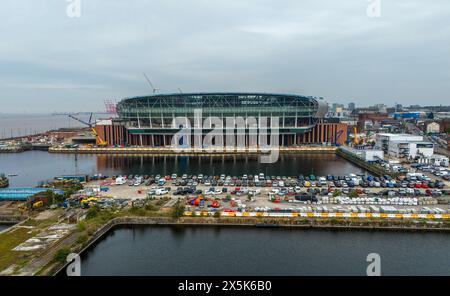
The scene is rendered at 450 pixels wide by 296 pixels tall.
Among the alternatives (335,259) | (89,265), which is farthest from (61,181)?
(335,259)

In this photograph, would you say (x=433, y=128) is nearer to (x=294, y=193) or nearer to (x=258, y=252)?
(x=294, y=193)

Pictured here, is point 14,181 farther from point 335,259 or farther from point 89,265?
point 335,259

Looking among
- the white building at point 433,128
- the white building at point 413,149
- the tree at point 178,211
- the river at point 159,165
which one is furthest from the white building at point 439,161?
the white building at point 433,128

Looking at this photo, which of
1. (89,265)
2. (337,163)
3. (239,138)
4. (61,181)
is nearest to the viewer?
(89,265)

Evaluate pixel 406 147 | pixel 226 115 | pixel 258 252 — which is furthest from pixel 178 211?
pixel 226 115

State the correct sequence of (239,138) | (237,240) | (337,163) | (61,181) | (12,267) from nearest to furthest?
(12,267)
(237,240)
(61,181)
(337,163)
(239,138)
